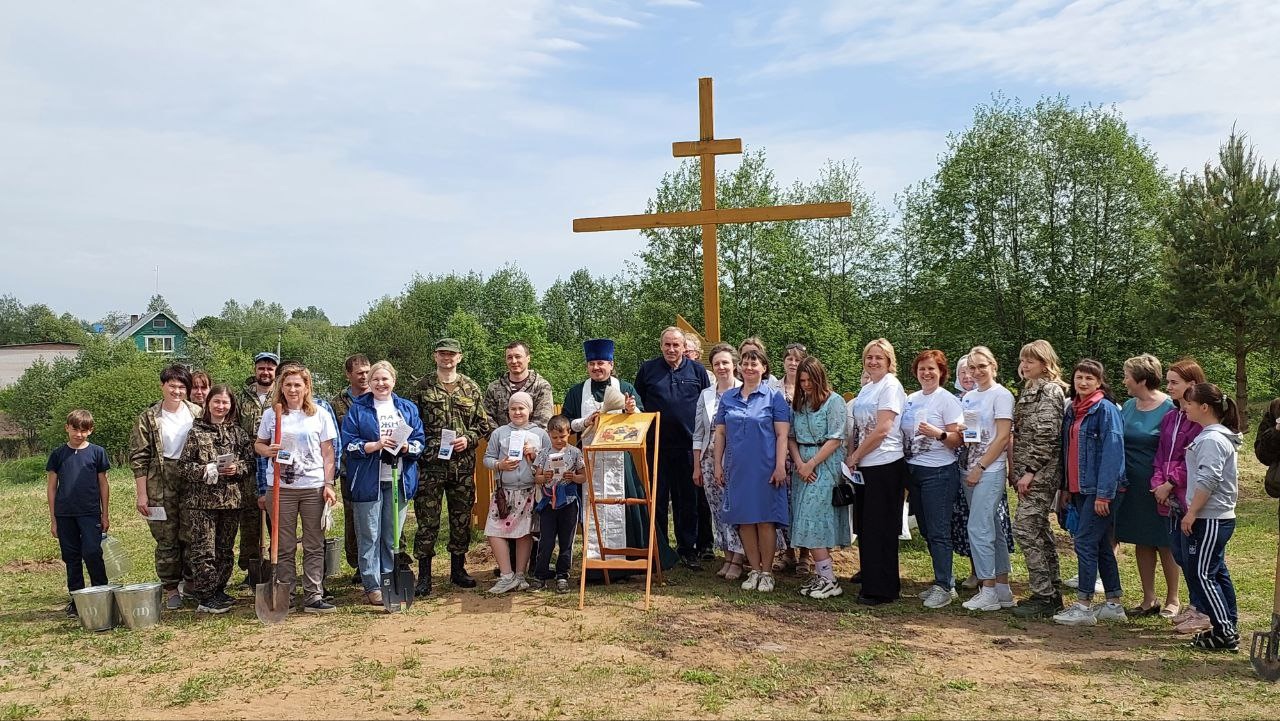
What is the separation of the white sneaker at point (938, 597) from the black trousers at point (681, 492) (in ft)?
7.27

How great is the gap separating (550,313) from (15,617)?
6712 centimetres

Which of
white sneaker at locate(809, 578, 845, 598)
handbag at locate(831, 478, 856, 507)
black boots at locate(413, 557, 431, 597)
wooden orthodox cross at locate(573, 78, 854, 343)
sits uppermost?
wooden orthodox cross at locate(573, 78, 854, 343)

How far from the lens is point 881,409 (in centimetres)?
655

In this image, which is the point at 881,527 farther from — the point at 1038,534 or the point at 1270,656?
the point at 1270,656

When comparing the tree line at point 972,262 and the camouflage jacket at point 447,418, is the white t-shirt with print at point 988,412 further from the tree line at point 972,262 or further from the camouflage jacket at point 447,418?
the tree line at point 972,262

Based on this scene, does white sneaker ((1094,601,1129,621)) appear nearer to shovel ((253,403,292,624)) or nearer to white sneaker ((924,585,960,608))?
white sneaker ((924,585,960,608))

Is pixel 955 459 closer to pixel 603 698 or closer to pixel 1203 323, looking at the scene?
pixel 603 698

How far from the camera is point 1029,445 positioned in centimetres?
638

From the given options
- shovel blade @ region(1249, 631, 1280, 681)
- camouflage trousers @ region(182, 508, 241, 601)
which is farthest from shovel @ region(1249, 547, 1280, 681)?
camouflage trousers @ region(182, 508, 241, 601)

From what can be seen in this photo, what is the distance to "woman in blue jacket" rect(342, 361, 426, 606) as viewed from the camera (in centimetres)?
687

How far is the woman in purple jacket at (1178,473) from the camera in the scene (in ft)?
18.7

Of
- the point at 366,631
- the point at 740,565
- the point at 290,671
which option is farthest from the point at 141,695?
the point at 740,565

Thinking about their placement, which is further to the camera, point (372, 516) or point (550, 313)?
point (550, 313)

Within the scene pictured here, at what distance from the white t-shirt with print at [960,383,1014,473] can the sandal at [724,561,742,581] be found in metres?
2.07
